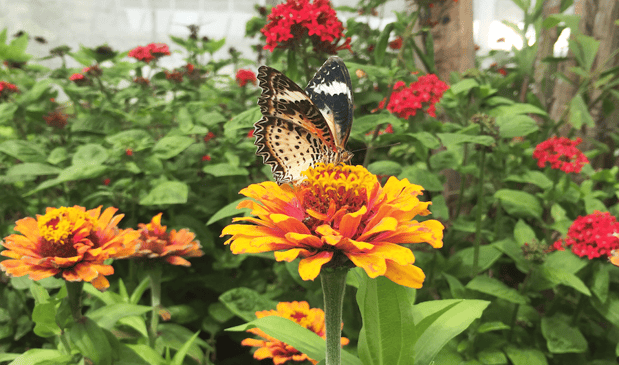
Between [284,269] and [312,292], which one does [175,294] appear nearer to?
[284,269]

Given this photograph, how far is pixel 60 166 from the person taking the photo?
5.62 feet

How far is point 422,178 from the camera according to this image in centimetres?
130

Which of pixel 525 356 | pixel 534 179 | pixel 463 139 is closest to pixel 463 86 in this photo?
pixel 463 139

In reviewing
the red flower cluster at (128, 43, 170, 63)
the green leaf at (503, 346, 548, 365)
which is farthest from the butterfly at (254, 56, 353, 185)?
the red flower cluster at (128, 43, 170, 63)

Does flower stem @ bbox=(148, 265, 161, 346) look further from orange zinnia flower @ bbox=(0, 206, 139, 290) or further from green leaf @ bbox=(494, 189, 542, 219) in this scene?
green leaf @ bbox=(494, 189, 542, 219)

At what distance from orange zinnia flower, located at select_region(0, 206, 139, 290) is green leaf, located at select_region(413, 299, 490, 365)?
64 cm

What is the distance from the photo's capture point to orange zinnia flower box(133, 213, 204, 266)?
1.08 meters

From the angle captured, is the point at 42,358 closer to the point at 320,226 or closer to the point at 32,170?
the point at 320,226

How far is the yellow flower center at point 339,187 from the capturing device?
561 mm

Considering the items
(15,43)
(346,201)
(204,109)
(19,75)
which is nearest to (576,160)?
(346,201)

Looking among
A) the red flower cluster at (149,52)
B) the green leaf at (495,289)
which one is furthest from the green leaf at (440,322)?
the red flower cluster at (149,52)

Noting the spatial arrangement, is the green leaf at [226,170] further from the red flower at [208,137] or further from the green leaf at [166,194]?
the red flower at [208,137]

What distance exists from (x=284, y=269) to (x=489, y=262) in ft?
2.53

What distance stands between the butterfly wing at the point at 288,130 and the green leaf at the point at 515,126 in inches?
28.1
